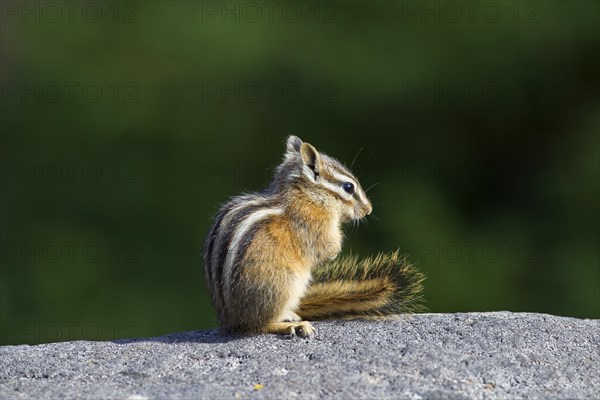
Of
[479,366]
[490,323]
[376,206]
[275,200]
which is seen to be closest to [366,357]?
[479,366]

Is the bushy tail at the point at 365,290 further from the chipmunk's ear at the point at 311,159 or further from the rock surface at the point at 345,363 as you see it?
the chipmunk's ear at the point at 311,159

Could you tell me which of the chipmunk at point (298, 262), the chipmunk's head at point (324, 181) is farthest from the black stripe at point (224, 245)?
the chipmunk's head at point (324, 181)

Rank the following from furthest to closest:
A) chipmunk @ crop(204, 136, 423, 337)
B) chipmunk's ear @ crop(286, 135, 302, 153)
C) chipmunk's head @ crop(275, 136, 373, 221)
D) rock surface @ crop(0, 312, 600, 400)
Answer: chipmunk's ear @ crop(286, 135, 302, 153), chipmunk's head @ crop(275, 136, 373, 221), chipmunk @ crop(204, 136, 423, 337), rock surface @ crop(0, 312, 600, 400)

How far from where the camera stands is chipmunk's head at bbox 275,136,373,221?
637 cm

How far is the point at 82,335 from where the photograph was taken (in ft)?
35.5

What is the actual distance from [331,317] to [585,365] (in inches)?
61.1

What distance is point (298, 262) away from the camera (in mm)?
6062

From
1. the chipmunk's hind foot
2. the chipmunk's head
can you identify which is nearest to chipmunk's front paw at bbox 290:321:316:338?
the chipmunk's hind foot

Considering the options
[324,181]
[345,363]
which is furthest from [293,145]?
[345,363]

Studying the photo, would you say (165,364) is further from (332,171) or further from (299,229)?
(332,171)

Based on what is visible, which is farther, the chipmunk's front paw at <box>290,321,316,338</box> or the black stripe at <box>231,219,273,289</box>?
the black stripe at <box>231,219,273,289</box>

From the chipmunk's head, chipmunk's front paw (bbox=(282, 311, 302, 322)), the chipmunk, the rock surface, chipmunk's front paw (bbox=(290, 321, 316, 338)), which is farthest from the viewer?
the chipmunk's head

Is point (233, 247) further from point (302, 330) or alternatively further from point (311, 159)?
point (311, 159)

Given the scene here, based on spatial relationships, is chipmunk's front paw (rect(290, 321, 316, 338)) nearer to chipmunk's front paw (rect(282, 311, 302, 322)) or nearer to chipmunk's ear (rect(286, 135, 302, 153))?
chipmunk's front paw (rect(282, 311, 302, 322))
